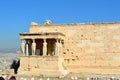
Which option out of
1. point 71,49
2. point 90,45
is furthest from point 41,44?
point 90,45

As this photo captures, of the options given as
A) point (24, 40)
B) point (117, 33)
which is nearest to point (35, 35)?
point (24, 40)

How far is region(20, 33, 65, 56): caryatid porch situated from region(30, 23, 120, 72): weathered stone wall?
94cm

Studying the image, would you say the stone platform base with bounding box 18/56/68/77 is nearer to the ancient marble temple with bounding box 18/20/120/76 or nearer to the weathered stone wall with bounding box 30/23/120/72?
the ancient marble temple with bounding box 18/20/120/76

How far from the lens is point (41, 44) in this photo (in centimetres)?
3281

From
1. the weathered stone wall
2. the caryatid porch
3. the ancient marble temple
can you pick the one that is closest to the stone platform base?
the ancient marble temple

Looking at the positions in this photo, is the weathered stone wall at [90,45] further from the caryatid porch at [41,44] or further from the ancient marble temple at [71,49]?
the caryatid porch at [41,44]

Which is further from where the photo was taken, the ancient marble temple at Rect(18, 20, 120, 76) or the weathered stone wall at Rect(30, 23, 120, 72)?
the weathered stone wall at Rect(30, 23, 120, 72)

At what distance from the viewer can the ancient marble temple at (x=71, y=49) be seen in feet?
101

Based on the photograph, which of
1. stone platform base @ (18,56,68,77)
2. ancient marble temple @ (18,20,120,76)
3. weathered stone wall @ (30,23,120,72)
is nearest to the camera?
stone platform base @ (18,56,68,77)

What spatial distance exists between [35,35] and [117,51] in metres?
6.99

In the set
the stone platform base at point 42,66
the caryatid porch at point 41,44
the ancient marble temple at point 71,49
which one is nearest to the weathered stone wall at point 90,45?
the ancient marble temple at point 71,49

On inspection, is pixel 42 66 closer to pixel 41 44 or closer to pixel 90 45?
pixel 41 44

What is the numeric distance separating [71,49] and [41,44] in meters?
2.71

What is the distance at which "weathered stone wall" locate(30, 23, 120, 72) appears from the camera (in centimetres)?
3120
